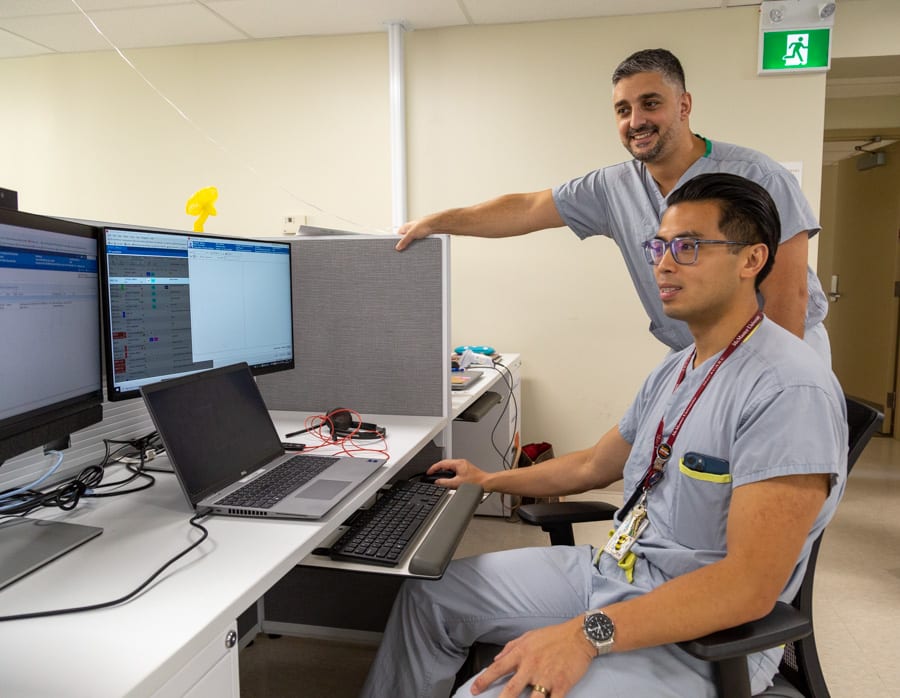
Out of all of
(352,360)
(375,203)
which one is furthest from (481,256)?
(352,360)

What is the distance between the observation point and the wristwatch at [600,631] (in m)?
0.92

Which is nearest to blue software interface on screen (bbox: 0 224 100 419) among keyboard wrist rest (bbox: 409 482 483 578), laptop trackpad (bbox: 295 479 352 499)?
laptop trackpad (bbox: 295 479 352 499)

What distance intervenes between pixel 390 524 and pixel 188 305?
0.58m

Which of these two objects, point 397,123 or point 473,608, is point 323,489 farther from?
point 397,123

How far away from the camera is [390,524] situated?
3.88 feet

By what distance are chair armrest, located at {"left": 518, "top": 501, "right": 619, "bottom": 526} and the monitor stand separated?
739 millimetres

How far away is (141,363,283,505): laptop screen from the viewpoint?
103 cm

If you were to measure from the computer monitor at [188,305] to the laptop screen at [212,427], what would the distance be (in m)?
0.11

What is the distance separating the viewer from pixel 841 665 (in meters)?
1.86

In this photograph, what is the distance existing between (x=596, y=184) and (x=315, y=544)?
133 cm

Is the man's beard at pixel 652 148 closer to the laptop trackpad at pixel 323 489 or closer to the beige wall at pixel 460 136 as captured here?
the laptop trackpad at pixel 323 489

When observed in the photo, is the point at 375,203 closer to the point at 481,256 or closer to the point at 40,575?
the point at 481,256

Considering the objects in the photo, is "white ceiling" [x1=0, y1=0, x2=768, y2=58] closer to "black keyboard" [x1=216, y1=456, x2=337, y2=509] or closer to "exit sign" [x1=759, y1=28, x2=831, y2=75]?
"exit sign" [x1=759, y1=28, x2=831, y2=75]

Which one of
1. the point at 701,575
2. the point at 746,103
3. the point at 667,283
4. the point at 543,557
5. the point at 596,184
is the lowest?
the point at 543,557
